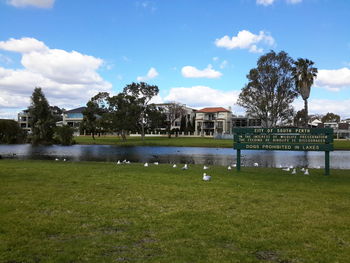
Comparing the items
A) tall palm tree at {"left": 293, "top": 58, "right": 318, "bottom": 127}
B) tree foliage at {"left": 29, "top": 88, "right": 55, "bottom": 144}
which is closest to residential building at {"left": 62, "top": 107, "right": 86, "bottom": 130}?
tree foliage at {"left": 29, "top": 88, "right": 55, "bottom": 144}

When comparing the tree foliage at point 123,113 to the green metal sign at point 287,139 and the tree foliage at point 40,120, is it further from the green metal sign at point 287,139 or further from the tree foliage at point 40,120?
the green metal sign at point 287,139

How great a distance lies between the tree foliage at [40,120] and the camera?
214 ft

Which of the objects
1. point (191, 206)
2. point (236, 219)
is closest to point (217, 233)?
point (236, 219)

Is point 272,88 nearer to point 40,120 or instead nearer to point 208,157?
point 208,157

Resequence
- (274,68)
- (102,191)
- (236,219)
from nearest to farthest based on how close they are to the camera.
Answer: (236,219)
(102,191)
(274,68)

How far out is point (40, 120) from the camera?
218 ft

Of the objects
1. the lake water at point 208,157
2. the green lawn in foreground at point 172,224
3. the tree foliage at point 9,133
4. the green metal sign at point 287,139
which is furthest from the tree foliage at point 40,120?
the green lawn in foreground at point 172,224

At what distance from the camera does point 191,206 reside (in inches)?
318

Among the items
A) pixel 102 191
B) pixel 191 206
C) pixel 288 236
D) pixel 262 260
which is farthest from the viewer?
pixel 102 191

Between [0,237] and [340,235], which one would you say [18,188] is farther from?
[340,235]

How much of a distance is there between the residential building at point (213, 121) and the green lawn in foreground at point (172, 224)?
4289 inches

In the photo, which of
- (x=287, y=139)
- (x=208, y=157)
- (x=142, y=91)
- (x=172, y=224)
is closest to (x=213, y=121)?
(x=142, y=91)

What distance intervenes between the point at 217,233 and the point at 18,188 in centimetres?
730

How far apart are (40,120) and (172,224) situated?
6593 cm
